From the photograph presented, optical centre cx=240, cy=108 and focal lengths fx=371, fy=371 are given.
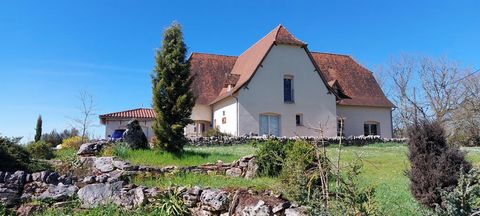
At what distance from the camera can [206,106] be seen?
2839 cm

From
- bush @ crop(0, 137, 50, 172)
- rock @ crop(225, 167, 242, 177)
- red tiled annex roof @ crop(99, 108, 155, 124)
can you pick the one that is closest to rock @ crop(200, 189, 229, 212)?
rock @ crop(225, 167, 242, 177)

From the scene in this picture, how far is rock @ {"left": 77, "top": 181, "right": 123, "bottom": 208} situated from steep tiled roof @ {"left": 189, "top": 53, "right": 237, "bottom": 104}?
19.8m

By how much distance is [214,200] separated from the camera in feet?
21.4

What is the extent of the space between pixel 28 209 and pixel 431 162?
7482 mm

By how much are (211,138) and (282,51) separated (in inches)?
332

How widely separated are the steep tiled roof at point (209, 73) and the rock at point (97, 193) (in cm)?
1977

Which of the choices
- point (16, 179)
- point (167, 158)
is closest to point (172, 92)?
point (167, 158)

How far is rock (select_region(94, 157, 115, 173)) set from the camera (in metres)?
11.4

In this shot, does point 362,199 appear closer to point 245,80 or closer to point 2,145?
point 2,145

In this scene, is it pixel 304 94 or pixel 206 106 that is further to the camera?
pixel 206 106

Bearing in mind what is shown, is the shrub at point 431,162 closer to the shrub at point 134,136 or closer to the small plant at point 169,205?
the small plant at point 169,205

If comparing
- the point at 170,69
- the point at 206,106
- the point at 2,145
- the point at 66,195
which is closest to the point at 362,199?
the point at 66,195

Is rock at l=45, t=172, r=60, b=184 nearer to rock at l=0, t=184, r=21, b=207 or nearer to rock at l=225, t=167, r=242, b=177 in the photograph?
rock at l=0, t=184, r=21, b=207

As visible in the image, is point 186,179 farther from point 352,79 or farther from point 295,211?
point 352,79
